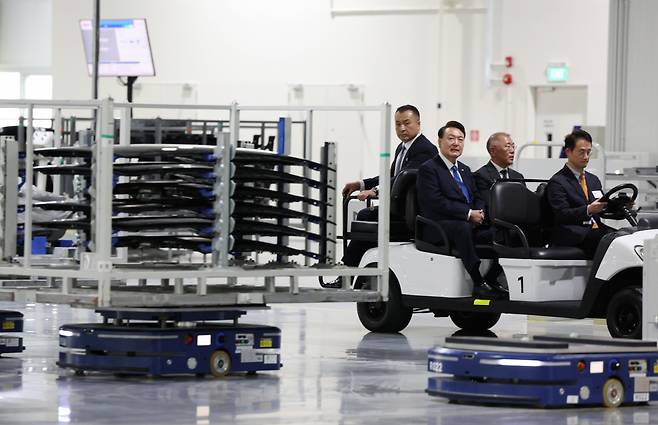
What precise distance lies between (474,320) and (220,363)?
4474mm

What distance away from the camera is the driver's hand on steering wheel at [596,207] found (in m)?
10.6

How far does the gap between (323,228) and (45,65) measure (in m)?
24.2

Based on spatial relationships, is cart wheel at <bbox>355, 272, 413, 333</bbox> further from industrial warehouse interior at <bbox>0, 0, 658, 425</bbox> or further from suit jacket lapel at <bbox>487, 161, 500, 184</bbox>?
suit jacket lapel at <bbox>487, 161, 500, 184</bbox>

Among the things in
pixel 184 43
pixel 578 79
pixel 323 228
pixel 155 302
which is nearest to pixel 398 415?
pixel 155 302

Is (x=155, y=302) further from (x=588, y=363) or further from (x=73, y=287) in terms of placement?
(x=588, y=363)

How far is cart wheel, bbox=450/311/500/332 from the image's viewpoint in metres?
12.4

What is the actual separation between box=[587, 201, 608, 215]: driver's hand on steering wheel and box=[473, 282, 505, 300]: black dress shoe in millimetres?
930

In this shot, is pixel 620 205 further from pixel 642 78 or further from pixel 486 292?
pixel 642 78

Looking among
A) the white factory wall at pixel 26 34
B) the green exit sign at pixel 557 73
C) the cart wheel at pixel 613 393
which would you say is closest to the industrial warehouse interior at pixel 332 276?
the cart wheel at pixel 613 393

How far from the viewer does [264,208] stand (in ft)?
27.6

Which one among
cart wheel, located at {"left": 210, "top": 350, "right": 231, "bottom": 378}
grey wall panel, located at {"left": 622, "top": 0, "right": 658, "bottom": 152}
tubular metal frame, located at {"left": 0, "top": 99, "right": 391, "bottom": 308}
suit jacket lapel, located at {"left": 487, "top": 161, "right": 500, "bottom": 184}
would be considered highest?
grey wall panel, located at {"left": 622, "top": 0, "right": 658, "bottom": 152}

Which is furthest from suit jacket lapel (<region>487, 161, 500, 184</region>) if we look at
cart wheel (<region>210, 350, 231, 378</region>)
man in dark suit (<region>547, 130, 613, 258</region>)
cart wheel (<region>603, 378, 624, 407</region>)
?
cart wheel (<region>603, 378, 624, 407</region>)

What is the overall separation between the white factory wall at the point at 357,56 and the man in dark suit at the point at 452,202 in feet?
47.4

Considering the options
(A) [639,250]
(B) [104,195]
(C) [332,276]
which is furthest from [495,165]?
(B) [104,195]
